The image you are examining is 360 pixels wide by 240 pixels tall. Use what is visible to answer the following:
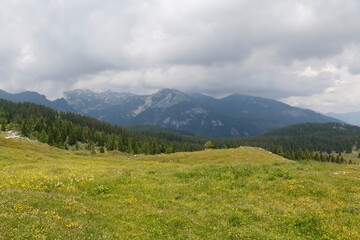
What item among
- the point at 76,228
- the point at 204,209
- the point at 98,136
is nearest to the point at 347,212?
the point at 204,209

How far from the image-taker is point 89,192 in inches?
774

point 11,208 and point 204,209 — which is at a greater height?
point 11,208

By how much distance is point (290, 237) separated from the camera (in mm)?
12570

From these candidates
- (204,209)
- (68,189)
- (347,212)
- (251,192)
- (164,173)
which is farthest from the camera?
(164,173)

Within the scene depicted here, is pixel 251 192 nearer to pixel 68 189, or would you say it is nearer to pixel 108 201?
pixel 108 201

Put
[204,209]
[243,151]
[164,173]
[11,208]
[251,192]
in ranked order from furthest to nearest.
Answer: [243,151]
[164,173]
[251,192]
[204,209]
[11,208]

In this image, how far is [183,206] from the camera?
57.3 feet

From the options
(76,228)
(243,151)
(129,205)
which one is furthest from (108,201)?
(243,151)

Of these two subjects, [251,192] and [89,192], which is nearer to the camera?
[89,192]

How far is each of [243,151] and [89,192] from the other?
212 feet

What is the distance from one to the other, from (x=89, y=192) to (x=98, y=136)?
445ft

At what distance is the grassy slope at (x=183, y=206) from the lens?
Answer: 12.2m

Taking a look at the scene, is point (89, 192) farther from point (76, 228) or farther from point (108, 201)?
point (76, 228)

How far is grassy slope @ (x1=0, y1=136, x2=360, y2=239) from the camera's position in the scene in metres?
12.2
